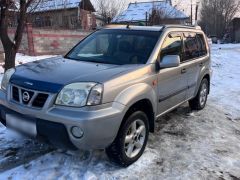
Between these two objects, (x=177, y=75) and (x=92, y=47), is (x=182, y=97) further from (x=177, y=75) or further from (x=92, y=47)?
(x=92, y=47)

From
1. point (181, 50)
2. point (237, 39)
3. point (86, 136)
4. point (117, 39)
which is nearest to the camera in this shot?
point (86, 136)

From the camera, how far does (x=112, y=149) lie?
400cm

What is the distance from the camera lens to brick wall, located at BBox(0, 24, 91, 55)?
19.4 metres

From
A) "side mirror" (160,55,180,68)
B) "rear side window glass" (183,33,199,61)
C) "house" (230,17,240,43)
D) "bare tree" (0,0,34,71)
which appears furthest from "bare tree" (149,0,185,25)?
"house" (230,17,240,43)

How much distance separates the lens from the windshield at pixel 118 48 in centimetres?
471

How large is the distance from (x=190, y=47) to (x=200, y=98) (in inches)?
51.7

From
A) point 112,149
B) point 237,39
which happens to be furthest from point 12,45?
point 237,39

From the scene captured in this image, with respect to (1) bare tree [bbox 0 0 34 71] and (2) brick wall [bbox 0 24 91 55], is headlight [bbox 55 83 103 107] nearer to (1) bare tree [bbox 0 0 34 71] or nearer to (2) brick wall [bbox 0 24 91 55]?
(1) bare tree [bbox 0 0 34 71]

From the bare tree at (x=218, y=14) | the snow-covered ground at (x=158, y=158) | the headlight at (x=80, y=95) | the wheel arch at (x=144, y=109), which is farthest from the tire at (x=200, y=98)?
the bare tree at (x=218, y=14)

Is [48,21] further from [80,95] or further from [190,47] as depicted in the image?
[80,95]

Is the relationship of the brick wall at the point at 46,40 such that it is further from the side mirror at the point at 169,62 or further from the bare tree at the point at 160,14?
the side mirror at the point at 169,62

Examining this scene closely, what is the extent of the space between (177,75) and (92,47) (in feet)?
4.47

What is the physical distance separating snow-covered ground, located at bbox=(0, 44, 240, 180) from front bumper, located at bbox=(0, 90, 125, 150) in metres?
0.49

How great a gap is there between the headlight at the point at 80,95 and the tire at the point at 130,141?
0.55 m
